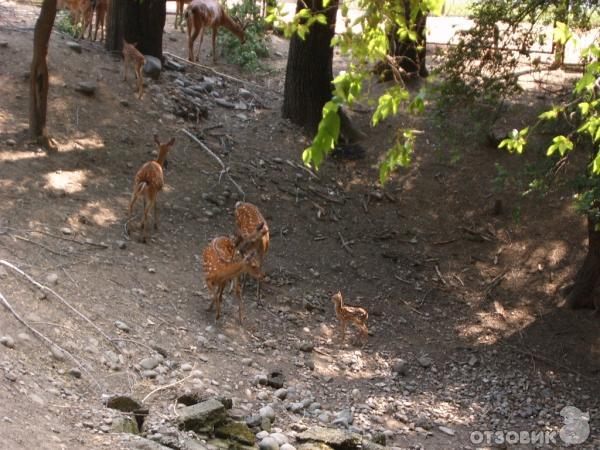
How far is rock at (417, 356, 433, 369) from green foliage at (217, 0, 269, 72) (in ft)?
26.3

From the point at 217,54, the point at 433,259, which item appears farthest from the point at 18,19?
the point at 433,259

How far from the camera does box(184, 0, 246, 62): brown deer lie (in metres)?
16.0

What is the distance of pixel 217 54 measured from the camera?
17109 millimetres

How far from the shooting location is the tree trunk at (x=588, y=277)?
11141mm

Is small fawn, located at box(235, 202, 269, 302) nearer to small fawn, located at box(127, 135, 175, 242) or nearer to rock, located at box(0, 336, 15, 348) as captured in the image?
small fawn, located at box(127, 135, 175, 242)

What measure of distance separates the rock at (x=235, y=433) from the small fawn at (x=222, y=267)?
2243 mm

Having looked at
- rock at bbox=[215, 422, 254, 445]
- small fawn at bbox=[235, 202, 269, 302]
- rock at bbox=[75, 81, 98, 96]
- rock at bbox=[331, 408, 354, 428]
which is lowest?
rock at bbox=[331, 408, 354, 428]

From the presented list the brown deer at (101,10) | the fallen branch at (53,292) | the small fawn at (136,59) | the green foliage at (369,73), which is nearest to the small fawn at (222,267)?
the fallen branch at (53,292)

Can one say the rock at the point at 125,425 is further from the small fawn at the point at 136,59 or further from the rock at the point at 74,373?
the small fawn at the point at 136,59

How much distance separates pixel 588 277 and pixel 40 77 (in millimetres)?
7093

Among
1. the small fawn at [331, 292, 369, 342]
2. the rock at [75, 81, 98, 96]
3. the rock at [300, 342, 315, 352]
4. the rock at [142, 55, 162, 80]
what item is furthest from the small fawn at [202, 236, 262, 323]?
the rock at [142, 55, 162, 80]

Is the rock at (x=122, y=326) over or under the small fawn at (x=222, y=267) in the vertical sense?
under

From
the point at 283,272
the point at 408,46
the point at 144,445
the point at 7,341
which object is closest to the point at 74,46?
the point at 283,272

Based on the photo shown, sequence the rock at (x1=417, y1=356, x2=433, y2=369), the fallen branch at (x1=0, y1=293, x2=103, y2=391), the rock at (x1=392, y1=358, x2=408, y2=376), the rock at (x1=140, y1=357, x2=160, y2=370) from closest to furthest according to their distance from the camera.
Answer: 1. the fallen branch at (x1=0, y1=293, x2=103, y2=391)
2. the rock at (x1=140, y1=357, x2=160, y2=370)
3. the rock at (x1=392, y1=358, x2=408, y2=376)
4. the rock at (x1=417, y1=356, x2=433, y2=369)
